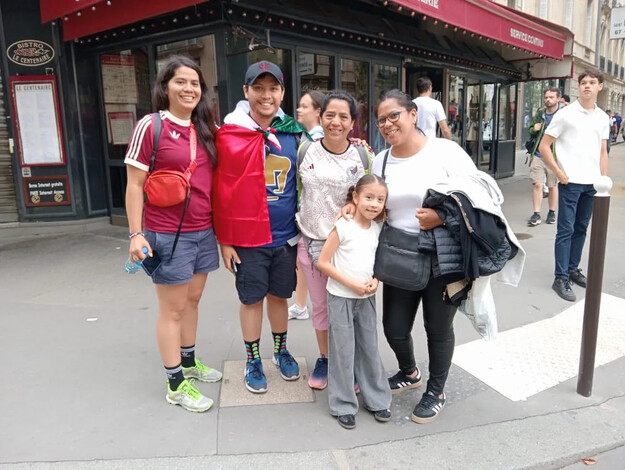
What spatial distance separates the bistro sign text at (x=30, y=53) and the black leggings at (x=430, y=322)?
21.2 feet

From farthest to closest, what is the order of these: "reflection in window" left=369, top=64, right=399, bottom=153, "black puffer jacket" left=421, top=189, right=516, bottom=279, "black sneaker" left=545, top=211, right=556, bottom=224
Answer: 1. "reflection in window" left=369, top=64, right=399, bottom=153
2. "black sneaker" left=545, top=211, right=556, bottom=224
3. "black puffer jacket" left=421, top=189, right=516, bottom=279

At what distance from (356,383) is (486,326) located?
807 mm

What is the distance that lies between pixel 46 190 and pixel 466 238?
22.1 feet

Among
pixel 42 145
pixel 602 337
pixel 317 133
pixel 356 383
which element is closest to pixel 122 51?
pixel 42 145

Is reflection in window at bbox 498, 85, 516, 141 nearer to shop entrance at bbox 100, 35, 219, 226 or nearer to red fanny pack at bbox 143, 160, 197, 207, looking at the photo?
shop entrance at bbox 100, 35, 219, 226

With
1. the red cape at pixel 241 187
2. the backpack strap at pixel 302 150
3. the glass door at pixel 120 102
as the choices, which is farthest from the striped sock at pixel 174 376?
the glass door at pixel 120 102

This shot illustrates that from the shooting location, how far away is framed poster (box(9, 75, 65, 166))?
276 inches

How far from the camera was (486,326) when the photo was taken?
255 cm

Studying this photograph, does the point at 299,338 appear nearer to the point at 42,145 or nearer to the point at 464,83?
the point at 42,145

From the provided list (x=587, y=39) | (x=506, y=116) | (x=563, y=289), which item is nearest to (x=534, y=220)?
(x=563, y=289)

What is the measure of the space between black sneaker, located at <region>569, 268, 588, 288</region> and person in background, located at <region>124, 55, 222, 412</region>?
3630mm

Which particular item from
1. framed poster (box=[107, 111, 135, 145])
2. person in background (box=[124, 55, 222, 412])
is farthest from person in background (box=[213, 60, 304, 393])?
framed poster (box=[107, 111, 135, 145])

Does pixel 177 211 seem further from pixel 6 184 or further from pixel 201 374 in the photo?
pixel 6 184

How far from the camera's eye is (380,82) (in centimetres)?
835
